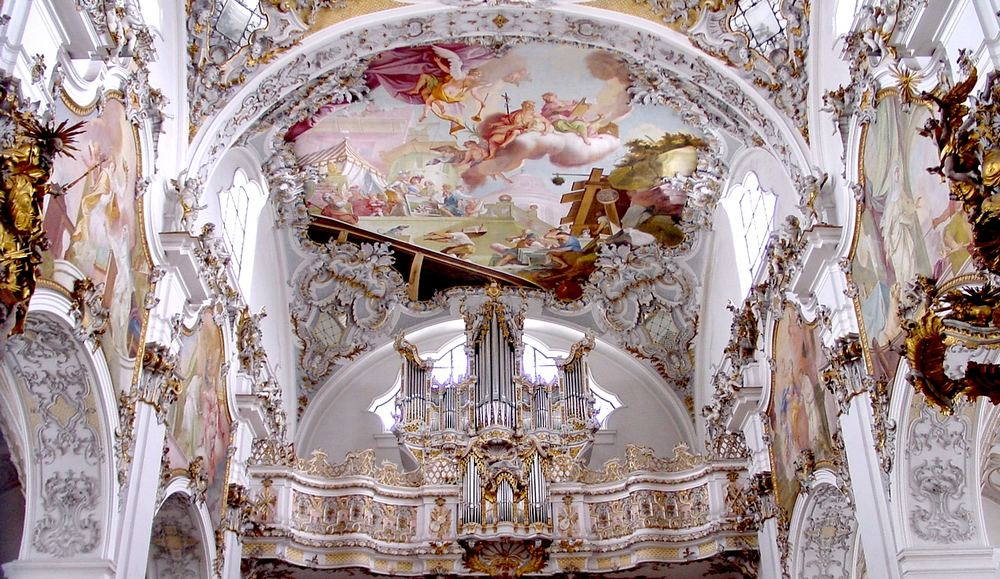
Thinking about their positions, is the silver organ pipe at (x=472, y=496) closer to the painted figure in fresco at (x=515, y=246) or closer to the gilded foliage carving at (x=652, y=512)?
the gilded foliage carving at (x=652, y=512)

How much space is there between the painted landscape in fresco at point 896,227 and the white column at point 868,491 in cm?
66

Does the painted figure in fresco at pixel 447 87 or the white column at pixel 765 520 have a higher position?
the painted figure in fresco at pixel 447 87

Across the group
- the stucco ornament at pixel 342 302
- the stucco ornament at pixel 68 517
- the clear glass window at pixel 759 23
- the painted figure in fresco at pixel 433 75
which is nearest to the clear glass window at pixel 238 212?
the stucco ornament at pixel 342 302

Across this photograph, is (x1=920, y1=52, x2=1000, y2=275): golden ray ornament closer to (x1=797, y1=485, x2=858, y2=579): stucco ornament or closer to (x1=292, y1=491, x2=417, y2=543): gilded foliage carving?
(x1=797, y1=485, x2=858, y2=579): stucco ornament

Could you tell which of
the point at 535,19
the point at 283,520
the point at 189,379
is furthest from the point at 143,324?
the point at 535,19

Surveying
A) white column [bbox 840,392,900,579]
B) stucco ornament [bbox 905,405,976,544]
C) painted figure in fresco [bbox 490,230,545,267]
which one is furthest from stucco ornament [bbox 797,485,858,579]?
painted figure in fresco [bbox 490,230,545,267]

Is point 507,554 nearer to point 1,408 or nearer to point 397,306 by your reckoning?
point 397,306

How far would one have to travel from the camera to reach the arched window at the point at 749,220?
17188 mm

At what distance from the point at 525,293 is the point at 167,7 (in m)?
11.1

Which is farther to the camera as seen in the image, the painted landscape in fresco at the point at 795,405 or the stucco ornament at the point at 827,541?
the stucco ornament at the point at 827,541

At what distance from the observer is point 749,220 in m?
18.2

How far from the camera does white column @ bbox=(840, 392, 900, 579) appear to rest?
11.5 m

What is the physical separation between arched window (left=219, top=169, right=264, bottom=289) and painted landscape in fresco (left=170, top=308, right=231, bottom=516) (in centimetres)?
189

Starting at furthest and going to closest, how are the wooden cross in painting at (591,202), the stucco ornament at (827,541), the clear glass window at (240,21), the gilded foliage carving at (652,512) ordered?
the wooden cross in painting at (591,202) → the gilded foliage carving at (652,512) → the clear glass window at (240,21) → the stucco ornament at (827,541)
